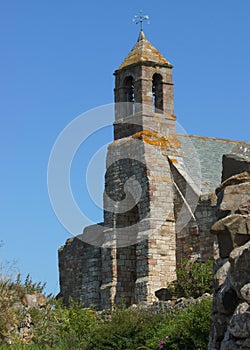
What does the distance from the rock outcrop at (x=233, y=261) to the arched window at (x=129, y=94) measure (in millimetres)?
17358

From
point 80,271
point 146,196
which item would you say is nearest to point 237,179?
point 146,196

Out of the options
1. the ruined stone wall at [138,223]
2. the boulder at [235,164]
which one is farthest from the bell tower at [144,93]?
the boulder at [235,164]

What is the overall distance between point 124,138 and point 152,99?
1.59 m

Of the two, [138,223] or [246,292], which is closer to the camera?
[246,292]

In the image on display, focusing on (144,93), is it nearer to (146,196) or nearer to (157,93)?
(157,93)

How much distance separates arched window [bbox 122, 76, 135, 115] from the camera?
1116 inches

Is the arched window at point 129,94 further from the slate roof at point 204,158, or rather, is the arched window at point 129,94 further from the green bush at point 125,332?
the green bush at point 125,332

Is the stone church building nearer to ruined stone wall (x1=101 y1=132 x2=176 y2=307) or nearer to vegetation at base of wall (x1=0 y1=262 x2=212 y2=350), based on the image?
ruined stone wall (x1=101 y1=132 x2=176 y2=307)

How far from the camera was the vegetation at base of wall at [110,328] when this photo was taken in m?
14.2

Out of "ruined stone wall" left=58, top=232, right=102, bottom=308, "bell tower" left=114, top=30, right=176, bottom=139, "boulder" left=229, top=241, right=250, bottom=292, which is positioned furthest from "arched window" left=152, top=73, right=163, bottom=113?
"boulder" left=229, top=241, right=250, bottom=292

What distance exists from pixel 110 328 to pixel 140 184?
1063cm

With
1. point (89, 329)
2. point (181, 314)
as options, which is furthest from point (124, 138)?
point (181, 314)

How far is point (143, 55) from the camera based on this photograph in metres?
28.2

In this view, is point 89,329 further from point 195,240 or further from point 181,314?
point 195,240
